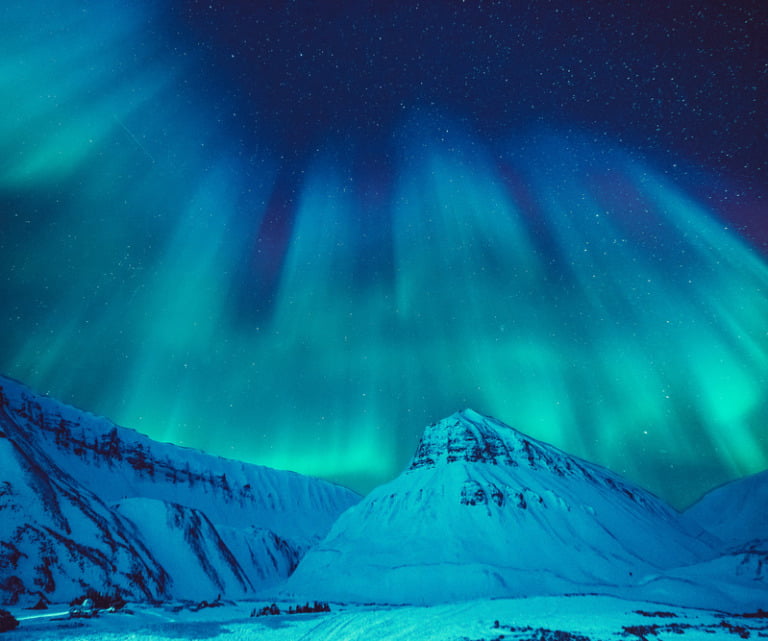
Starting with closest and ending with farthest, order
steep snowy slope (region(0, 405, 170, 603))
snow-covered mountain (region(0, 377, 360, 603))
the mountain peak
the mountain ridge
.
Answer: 1. steep snowy slope (region(0, 405, 170, 603))
2. snow-covered mountain (region(0, 377, 360, 603))
3. the mountain ridge
4. the mountain peak

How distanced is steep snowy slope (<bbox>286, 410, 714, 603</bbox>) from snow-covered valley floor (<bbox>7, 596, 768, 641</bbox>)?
39382mm

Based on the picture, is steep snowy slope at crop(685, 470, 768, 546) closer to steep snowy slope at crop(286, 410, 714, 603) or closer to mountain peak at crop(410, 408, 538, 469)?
steep snowy slope at crop(286, 410, 714, 603)

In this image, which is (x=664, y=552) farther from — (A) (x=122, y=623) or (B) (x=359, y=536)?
(A) (x=122, y=623)

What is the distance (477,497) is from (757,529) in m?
96.6

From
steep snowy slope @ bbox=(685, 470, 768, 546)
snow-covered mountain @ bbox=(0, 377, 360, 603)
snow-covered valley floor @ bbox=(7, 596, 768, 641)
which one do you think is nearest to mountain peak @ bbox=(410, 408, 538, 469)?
snow-covered mountain @ bbox=(0, 377, 360, 603)

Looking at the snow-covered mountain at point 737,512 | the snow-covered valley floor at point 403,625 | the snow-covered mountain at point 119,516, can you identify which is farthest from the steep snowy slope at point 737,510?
the snow-covered mountain at point 119,516

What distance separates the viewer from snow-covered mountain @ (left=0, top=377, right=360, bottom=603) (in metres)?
48.6

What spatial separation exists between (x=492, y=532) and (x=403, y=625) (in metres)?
69.9

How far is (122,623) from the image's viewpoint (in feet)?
67.6

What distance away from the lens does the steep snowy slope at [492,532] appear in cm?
6931

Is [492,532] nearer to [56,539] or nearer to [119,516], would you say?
[119,516]

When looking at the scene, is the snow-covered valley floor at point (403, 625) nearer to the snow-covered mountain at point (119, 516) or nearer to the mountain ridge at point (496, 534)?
the snow-covered mountain at point (119, 516)

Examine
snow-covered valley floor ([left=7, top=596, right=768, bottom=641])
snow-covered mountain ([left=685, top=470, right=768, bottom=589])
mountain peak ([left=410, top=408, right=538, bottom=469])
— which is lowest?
snow-covered valley floor ([left=7, top=596, right=768, bottom=641])

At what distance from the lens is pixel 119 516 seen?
68.5 m
